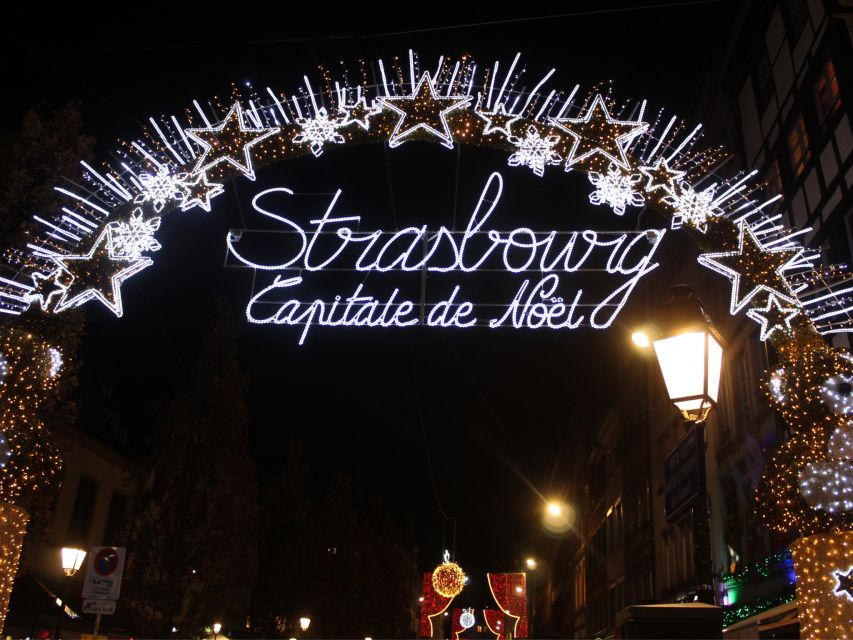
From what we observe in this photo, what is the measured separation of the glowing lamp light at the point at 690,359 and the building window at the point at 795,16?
12.6 metres

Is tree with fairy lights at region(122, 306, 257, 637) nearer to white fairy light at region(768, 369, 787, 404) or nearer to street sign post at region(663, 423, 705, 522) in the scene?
white fairy light at region(768, 369, 787, 404)

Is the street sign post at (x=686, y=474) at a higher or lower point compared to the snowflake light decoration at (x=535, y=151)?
lower

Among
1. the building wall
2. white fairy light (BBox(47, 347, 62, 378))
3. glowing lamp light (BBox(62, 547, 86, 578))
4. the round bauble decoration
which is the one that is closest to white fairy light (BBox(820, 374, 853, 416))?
white fairy light (BBox(47, 347, 62, 378))

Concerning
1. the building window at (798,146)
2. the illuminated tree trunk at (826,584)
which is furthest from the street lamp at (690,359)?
the building window at (798,146)

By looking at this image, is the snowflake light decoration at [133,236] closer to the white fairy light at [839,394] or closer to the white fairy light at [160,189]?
the white fairy light at [160,189]

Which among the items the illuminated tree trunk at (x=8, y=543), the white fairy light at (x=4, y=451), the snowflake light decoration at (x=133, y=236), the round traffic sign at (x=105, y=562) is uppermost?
the snowflake light decoration at (x=133, y=236)

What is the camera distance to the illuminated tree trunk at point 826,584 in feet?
19.6

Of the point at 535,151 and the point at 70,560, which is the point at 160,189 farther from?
the point at 70,560

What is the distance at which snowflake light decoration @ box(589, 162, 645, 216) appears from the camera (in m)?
8.76

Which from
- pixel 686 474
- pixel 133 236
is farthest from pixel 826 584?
pixel 133 236

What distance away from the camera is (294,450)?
1626 inches

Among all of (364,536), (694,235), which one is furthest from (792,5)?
(364,536)

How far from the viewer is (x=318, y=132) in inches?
374

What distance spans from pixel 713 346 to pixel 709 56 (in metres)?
18.8
